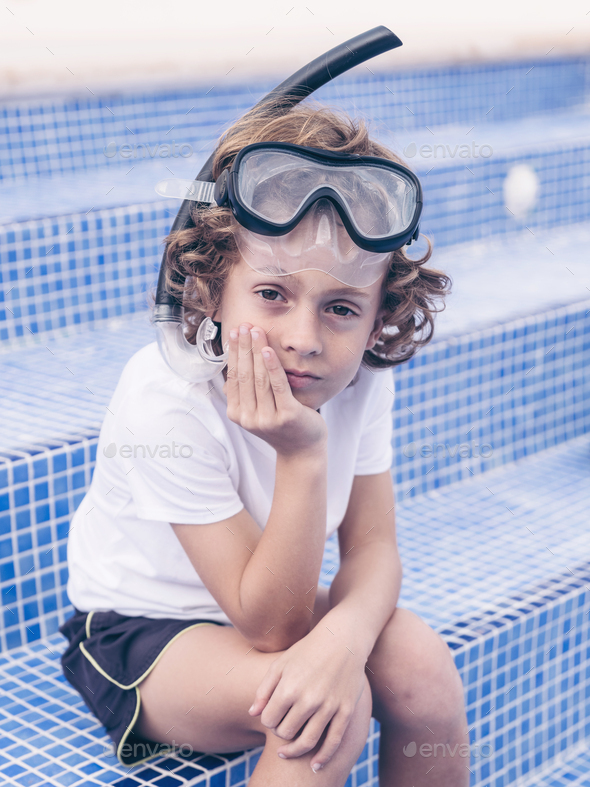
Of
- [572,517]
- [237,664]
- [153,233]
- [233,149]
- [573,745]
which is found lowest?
[573,745]

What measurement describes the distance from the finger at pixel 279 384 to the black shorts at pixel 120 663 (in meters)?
0.33

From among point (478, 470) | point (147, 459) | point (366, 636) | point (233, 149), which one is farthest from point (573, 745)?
point (233, 149)

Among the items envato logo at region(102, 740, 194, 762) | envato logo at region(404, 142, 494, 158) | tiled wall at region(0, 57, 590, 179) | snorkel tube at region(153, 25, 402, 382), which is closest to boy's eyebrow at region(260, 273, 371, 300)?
snorkel tube at region(153, 25, 402, 382)

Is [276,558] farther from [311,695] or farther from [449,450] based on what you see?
[449,450]

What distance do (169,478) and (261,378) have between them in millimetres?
182

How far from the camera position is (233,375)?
0.98 m

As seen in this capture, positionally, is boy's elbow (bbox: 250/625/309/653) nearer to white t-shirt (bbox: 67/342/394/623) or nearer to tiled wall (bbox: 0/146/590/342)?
white t-shirt (bbox: 67/342/394/623)

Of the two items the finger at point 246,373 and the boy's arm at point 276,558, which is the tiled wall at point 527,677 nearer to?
the boy's arm at point 276,558

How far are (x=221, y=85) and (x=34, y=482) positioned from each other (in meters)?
2.74

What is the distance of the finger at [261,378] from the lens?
95 cm

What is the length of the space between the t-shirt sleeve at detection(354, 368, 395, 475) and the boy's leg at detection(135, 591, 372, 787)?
336mm

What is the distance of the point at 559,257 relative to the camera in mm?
2852

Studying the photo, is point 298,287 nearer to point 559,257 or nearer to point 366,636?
point 366,636

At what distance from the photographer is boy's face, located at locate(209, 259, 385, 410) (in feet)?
3.11
